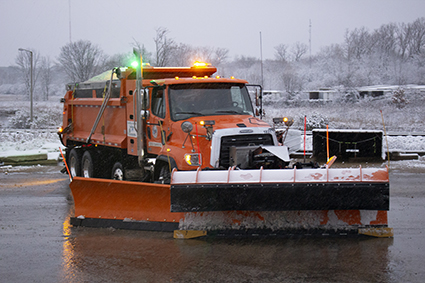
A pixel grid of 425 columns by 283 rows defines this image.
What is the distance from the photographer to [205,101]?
875 cm

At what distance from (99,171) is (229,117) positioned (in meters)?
4.74

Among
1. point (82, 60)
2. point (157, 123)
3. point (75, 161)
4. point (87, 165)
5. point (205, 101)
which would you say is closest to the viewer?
point (205, 101)

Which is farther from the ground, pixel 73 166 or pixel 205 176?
pixel 205 176

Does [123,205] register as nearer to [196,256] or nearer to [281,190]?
[196,256]

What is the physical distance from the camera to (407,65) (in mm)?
76000

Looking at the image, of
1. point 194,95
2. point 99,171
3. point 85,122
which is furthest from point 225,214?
point 85,122

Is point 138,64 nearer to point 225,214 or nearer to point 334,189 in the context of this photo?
point 225,214

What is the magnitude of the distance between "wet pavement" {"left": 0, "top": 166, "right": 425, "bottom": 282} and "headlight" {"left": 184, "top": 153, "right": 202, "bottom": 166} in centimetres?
135

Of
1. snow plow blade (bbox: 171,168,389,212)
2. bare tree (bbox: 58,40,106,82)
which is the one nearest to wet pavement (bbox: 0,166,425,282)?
snow plow blade (bbox: 171,168,389,212)

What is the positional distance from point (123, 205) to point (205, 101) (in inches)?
102

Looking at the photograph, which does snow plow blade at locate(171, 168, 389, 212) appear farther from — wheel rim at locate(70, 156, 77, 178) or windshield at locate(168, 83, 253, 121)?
wheel rim at locate(70, 156, 77, 178)

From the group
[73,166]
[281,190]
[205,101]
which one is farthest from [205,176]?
[73,166]

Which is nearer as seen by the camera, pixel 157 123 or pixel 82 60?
pixel 157 123

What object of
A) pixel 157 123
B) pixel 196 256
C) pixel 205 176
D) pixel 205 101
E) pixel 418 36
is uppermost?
pixel 418 36
